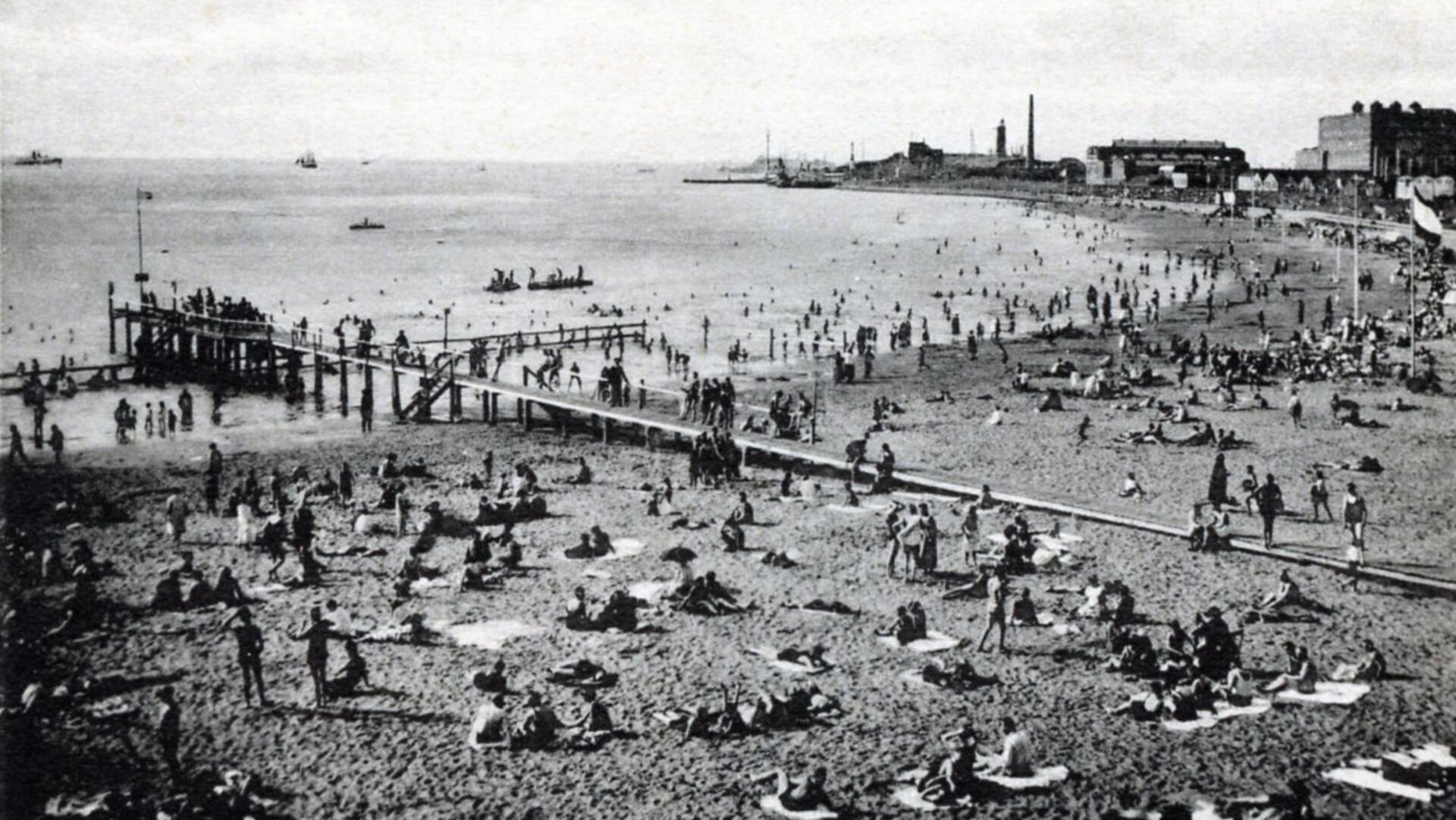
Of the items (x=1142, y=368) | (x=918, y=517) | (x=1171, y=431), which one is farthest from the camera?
(x=1142, y=368)

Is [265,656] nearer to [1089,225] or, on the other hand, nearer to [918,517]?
[918,517]

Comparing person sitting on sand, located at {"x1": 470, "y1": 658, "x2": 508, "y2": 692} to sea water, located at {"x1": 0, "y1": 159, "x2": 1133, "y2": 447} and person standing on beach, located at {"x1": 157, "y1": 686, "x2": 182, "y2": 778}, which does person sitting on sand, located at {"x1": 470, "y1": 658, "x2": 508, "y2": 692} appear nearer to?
person standing on beach, located at {"x1": 157, "y1": 686, "x2": 182, "y2": 778}

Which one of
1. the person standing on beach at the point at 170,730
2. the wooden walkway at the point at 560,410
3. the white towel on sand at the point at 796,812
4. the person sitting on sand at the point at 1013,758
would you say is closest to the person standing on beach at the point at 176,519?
the person standing on beach at the point at 170,730

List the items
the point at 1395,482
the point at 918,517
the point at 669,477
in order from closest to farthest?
1. the point at 918,517
2. the point at 1395,482
3. the point at 669,477

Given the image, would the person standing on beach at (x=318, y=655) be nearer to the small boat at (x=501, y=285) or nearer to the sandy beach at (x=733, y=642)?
the sandy beach at (x=733, y=642)

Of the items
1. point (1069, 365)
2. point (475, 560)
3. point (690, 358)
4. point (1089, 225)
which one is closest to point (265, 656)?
point (475, 560)

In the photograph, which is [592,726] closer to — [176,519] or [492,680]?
[492,680]
